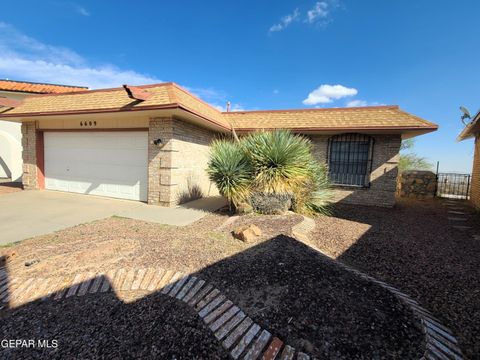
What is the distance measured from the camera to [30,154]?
9656 mm

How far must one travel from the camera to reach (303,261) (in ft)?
10.8

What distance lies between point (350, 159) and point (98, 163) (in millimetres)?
10239

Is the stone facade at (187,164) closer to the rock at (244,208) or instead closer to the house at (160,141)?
the house at (160,141)

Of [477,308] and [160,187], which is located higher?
[160,187]

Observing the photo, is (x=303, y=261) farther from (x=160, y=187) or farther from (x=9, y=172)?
(x=9, y=172)

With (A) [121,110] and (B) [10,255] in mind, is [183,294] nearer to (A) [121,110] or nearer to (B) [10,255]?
(B) [10,255]

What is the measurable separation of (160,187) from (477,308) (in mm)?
7523

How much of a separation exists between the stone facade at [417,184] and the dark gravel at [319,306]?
11.3m

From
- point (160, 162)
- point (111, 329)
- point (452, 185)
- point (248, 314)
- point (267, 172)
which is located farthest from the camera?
point (452, 185)

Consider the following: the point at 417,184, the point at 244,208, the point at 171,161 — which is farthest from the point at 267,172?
the point at 417,184

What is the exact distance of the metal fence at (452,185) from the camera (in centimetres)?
1213

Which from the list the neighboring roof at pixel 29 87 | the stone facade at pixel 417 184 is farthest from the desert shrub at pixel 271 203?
the neighboring roof at pixel 29 87

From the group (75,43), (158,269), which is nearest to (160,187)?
(158,269)
